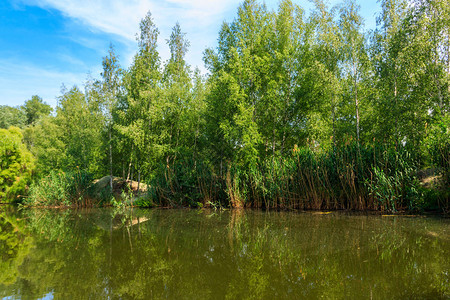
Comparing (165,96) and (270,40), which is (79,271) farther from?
(270,40)

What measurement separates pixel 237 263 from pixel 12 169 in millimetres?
22595

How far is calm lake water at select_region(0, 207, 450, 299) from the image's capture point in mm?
3088

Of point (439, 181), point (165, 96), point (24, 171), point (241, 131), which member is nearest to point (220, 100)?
point (241, 131)

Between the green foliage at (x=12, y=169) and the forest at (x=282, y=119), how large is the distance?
2492 millimetres

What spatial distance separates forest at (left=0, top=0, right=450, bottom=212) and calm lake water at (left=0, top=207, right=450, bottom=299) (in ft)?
9.14

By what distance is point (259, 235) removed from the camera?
20.1ft

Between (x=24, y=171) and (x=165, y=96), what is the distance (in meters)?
14.2

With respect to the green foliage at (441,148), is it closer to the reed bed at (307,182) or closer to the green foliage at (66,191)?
the reed bed at (307,182)

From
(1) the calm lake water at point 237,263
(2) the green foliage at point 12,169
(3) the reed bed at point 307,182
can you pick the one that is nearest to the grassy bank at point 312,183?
(3) the reed bed at point 307,182

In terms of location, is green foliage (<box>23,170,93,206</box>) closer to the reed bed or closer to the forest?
the forest

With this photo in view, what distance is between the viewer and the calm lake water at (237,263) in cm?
309

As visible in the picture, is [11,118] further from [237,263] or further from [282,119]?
[237,263]

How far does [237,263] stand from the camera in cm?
410

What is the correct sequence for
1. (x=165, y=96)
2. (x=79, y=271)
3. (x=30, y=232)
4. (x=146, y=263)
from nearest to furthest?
(x=79, y=271), (x=146, y=263), (x=30, y=232), (x=165, y=96)
